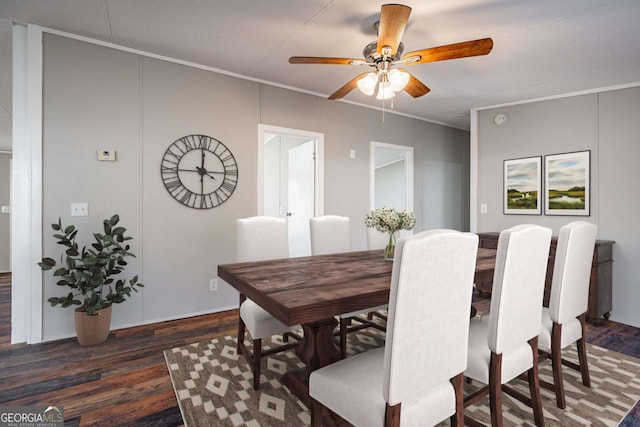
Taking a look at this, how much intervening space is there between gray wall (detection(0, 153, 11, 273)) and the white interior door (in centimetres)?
483

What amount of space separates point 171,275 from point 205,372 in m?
1.24

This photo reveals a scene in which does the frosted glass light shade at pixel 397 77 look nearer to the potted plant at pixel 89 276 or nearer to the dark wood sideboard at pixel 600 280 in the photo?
the dark wood sideboard at pixel 600 280

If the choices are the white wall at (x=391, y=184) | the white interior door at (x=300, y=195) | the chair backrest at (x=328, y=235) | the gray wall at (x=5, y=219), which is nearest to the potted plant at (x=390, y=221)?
the chair backrest at (x=328, y=235)

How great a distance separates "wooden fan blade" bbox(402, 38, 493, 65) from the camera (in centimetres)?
176

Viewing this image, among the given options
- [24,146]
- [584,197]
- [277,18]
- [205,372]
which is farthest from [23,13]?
[584,197]

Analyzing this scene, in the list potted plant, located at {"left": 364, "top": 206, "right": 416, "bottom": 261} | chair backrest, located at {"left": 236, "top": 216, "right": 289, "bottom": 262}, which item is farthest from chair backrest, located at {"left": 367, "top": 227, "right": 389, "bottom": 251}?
chair backrest, located at {"left": 236, "top": 216, "right": 289, "bottom": 262}

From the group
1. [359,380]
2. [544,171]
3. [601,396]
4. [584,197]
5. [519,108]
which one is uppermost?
[519,108]

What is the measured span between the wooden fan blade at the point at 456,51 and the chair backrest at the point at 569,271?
107 centimetres

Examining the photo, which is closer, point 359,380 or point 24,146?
point 359,380

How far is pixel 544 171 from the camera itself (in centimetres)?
375

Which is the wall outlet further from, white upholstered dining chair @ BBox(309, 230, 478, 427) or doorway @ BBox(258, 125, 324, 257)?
white upholstered dining chair @ BBox(309, 230, 478, 427)

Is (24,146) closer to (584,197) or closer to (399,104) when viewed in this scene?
(399,104)

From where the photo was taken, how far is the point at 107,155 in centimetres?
273

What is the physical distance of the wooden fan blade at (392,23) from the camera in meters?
1.64
